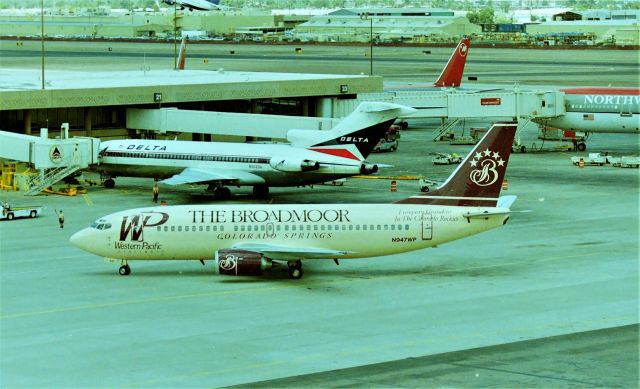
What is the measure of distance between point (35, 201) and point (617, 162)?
43.4m

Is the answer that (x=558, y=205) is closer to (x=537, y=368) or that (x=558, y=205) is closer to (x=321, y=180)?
(x=321, y=180)

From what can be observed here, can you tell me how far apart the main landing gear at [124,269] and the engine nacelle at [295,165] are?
21.6 meters

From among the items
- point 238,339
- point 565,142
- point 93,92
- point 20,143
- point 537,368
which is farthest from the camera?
point 565,142

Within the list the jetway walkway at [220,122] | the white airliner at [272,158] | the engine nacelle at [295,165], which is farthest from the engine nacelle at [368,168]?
the jetway walkway at [220,122]

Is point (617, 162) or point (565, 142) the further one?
point (565, 142)

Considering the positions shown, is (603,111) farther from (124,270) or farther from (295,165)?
(124,270)

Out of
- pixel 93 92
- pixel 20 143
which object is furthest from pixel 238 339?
pixel 93 92

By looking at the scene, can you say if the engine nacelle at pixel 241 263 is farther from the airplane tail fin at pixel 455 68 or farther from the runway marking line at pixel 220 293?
the airplane tail fin at pixel 455 68

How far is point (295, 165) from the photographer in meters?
73.6

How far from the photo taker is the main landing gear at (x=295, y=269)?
5209cm

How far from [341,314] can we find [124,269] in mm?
12025

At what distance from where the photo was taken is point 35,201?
75062 millimetres

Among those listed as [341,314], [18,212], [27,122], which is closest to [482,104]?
[27,122]

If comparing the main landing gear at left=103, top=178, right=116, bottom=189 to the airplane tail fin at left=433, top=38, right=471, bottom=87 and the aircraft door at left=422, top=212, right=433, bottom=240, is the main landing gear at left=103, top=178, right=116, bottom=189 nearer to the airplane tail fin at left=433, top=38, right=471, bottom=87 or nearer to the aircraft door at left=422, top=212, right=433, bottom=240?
the aircraft door at left=422, top=212, right=433, bottom=240
